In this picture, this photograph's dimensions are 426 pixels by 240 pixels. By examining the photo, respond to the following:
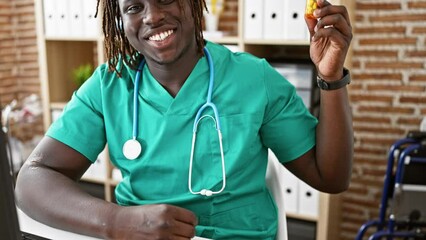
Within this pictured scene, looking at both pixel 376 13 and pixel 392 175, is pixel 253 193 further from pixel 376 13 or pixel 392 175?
pixel 376 13

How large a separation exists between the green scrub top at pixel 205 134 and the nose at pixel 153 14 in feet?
0.50

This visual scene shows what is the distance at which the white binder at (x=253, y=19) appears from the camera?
7.24 ft

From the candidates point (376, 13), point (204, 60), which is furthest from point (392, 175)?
point (204, 60)

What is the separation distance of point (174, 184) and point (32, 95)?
2508 mm

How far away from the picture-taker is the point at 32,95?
3303mm

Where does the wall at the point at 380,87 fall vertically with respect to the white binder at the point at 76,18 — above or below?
below

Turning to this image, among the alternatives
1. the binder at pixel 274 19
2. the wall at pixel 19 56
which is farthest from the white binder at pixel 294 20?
the wall at pixel 19 56

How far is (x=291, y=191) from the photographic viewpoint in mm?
2314

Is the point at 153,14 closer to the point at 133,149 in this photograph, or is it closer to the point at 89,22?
the point at 133,149

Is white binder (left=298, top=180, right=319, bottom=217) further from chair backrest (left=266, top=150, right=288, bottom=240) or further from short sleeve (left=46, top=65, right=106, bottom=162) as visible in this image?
short sleeve (left=46, top=65, right=106, bottom=162)

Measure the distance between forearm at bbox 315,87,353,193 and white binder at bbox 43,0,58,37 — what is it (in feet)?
6.82

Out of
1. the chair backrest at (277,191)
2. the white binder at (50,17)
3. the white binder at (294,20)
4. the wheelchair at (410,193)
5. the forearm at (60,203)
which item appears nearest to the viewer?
the forearm at (60,203)

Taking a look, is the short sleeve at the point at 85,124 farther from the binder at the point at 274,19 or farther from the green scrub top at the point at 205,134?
the binder at the point at 274,19

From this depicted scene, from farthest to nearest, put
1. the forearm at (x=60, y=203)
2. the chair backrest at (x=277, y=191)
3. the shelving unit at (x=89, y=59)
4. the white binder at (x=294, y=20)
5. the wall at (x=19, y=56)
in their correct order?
the wall at (x=19, y=56) < the shelving unit at (x=89, y=59) < the white binder at (x=294, y=20) < the chair backrest at (x=277, y=191) < the forearm at (x=60, y=203)
